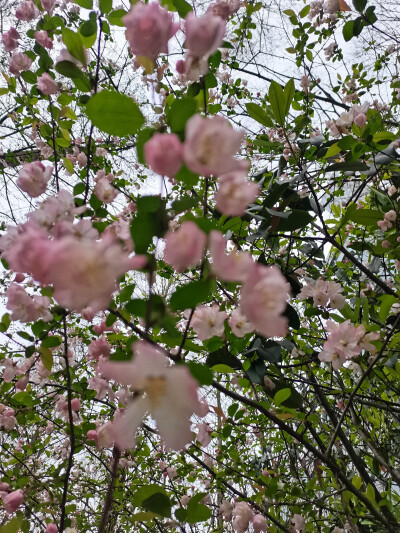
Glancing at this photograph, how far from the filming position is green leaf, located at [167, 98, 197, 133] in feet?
1.45

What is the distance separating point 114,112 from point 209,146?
17 centimetres

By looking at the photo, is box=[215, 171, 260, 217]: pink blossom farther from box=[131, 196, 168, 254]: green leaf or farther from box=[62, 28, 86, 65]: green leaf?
box=[62, 28, 86, 65]: green leaf

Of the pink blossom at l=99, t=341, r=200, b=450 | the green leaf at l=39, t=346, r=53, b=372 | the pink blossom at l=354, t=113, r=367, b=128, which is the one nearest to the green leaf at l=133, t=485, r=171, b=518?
the pink blossom at l=99, t=341, r=200, b=450

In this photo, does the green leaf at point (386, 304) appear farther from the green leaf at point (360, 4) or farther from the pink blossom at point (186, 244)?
the green leaf at point (360, 4)

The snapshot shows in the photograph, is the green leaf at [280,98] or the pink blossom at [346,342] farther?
the green leaf at [280,98]

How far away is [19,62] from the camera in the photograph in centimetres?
120

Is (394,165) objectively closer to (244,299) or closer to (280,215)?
(280,215)

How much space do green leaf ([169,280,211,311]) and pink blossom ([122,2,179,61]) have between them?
0.32 m

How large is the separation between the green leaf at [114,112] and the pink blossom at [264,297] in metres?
0.25

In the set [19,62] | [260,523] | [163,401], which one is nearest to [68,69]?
[163,401]

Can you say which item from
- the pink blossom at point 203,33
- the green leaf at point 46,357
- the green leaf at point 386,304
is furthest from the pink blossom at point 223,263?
the green leaf at point 386,304

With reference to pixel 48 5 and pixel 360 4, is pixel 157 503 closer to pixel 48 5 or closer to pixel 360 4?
pixel 48 5

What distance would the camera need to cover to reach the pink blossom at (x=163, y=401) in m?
0.35

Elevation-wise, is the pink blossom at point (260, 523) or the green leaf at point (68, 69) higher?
the green leaf at point (68, 69)
